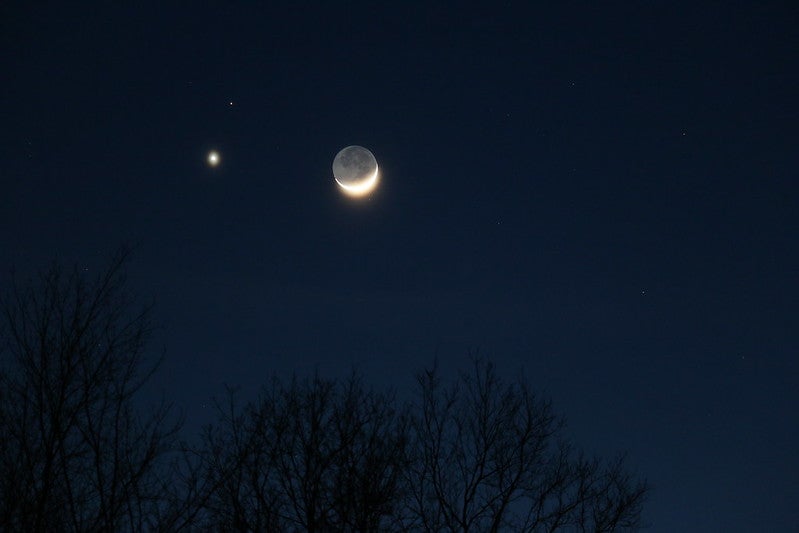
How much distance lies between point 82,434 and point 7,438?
31.3 inches

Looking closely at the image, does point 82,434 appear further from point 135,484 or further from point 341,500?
point 341,500

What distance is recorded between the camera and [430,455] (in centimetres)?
1650

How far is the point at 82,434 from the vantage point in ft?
27.0

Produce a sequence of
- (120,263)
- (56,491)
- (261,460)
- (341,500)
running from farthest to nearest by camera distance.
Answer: (341,500) < (261,460) < (120,263) < (56,491)

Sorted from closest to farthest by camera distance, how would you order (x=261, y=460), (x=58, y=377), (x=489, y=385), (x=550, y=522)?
1. (x=58, y=377)
2. (x=261, y=460)
3. (x=550, y=522)
4. (x=489, y=385)

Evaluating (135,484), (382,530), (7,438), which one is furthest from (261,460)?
(7,438)

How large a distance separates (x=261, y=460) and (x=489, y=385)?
21.0 feet

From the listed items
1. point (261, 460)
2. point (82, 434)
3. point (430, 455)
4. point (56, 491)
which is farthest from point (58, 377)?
point (430, 455)

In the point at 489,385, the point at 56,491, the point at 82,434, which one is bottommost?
the point at 56,491

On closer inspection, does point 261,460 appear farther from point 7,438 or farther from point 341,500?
point 7,438

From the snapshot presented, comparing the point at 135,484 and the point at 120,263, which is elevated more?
the point at 120,263

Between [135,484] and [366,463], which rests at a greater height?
[366,463]

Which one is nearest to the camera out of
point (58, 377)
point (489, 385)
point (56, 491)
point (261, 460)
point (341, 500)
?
point (56, 491)

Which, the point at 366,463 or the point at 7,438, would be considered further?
the point at 366,463
